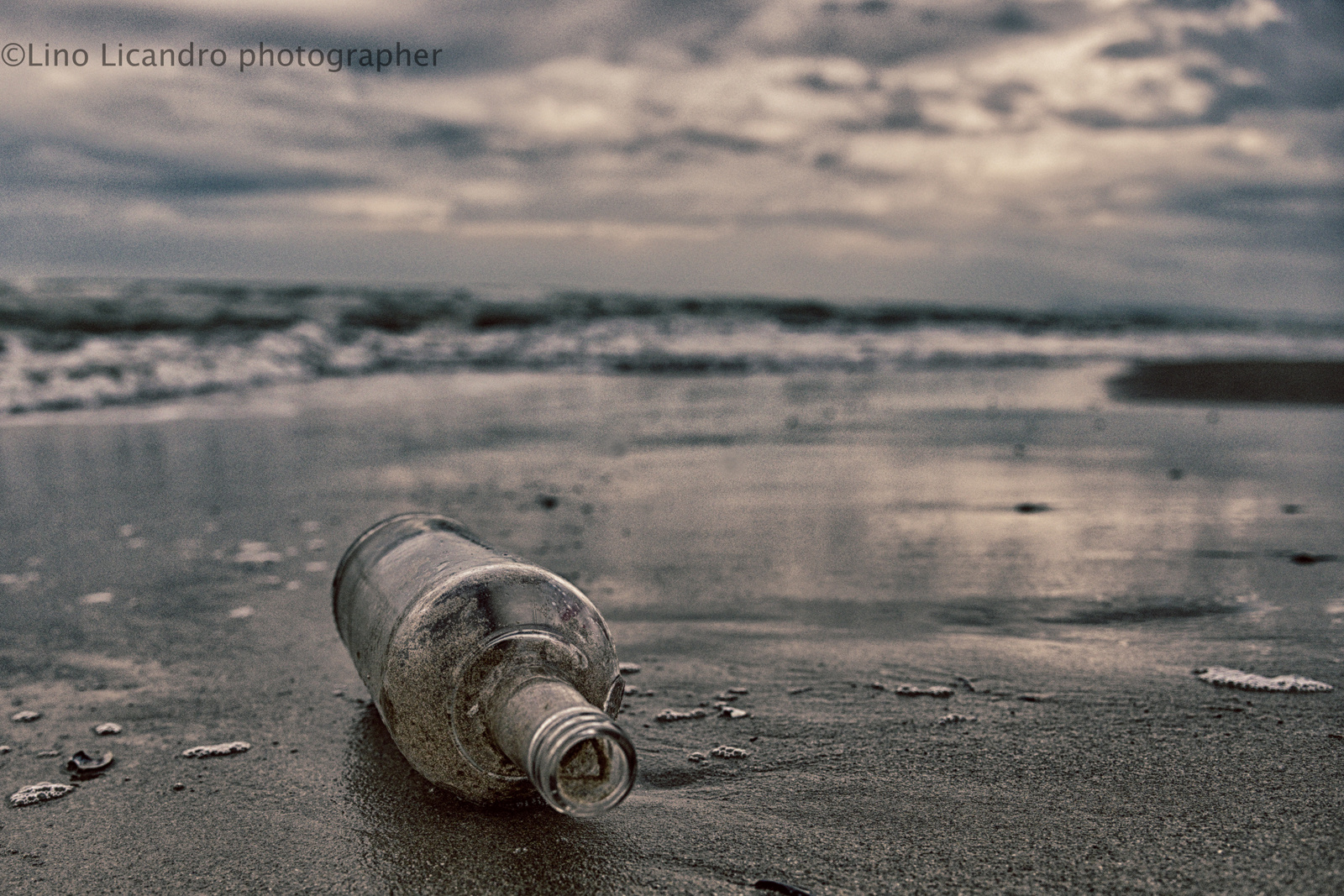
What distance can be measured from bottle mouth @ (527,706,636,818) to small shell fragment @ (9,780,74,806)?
1.40 m

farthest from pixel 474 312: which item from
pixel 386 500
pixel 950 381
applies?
pixel 386 500

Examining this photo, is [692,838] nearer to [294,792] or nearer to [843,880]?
[843,880]

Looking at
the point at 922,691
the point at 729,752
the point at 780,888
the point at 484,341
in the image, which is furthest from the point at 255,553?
the point at 484,341

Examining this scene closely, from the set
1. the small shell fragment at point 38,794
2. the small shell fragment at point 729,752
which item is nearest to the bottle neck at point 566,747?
the small shell fragment at point 729,752

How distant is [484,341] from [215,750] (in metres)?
17.2

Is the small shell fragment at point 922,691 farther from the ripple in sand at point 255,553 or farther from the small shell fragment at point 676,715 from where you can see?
the ripple in sand at point 255,553

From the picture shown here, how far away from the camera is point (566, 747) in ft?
5.31

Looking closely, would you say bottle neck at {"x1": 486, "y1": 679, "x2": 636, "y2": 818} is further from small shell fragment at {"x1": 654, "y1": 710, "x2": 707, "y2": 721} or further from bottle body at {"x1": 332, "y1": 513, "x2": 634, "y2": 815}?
small shell fragment at {"x1": 654, "y1": 710, "x2": 707, "y2": 721}

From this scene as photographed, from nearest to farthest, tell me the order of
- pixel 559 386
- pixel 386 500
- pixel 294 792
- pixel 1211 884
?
pixel 1211 884 → pixel 294 792 → pixel 386 500 → pixel 559 386

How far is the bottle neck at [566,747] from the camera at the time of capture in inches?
65.1

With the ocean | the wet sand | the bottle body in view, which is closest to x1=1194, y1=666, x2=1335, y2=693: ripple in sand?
the wet sand

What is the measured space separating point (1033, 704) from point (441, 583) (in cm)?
176

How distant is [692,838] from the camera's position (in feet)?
6.95

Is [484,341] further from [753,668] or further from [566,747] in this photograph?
[566,747]
